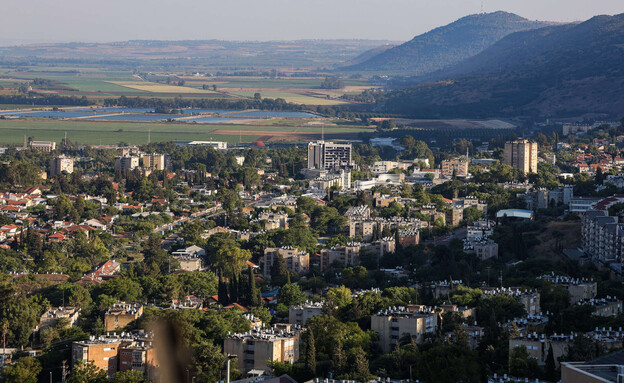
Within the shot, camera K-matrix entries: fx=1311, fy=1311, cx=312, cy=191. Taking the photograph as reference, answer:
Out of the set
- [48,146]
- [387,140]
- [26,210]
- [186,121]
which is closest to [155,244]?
[26,210]

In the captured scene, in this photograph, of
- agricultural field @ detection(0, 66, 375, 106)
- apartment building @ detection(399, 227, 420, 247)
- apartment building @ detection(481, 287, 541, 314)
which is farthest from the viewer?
agricultural field @ detection(0, 66, 375, 106)

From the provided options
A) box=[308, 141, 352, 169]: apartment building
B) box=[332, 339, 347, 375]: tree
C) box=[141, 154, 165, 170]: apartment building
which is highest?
box=[332, 339, 347, 375]: tree

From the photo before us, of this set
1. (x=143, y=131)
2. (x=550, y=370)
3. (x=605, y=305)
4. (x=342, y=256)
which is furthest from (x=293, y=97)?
(x=550, y=370)

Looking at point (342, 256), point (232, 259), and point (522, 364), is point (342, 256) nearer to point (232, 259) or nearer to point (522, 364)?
point (232, 259)

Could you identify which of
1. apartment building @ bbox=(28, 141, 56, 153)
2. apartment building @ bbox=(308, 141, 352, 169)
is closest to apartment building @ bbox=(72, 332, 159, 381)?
apartment building @ bbox=(308, 141, 352, 169)

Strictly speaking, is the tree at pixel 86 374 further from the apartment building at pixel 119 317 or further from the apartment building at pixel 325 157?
the apartment building at pixel 325 157

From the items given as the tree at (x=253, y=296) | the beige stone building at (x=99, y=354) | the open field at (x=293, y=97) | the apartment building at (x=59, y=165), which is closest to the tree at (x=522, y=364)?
the beige stone building at (x=99, y=354)

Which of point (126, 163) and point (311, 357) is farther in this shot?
point (126, 163)

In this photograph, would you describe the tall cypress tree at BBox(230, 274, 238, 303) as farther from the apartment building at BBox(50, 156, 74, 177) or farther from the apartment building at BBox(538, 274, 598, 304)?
the apartment building at BBox(50, 156, 74, 177)
